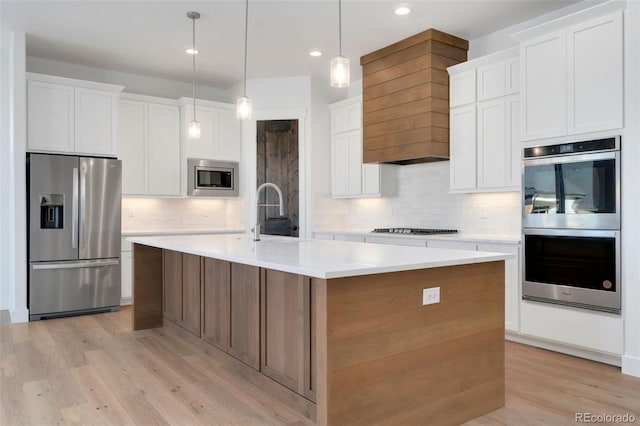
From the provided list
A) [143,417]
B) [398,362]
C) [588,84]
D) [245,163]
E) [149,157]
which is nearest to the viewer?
[398,362]

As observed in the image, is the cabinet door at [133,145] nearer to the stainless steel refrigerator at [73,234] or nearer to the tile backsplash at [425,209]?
the stainless steel refrigerator at [73,234]

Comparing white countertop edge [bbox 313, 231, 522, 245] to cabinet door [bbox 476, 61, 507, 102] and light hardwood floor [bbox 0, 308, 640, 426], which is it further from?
cabinet door [bbox 476, 61, 507, 102]

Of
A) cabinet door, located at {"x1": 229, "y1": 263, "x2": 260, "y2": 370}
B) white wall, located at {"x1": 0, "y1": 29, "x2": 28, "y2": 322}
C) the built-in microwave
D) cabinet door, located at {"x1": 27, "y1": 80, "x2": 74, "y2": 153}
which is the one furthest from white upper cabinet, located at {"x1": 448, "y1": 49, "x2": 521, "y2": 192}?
white wall, located at {"x1": 0, "y1": 29, "x2": 28, "y2": 322}

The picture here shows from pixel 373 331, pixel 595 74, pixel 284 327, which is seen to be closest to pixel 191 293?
pixel 284 327

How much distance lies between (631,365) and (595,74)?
2040 millimetres

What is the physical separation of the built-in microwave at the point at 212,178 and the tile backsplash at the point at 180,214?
32 centimetres

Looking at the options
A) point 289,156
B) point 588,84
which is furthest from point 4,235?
point 588,84

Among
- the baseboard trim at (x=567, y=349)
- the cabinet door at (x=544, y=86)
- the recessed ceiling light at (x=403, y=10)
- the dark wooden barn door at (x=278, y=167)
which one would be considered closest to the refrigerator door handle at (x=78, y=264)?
the dark wooden barn door at (x=278, y=167)

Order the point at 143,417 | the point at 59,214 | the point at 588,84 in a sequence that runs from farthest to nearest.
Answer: the point at 59,214 → the point at 588,84 → the point at 143,417

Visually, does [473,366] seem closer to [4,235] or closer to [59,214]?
[59,214]

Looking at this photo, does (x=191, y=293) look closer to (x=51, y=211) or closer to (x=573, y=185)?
(x=51, y=211)

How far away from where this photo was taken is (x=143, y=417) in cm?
253

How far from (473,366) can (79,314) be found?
→ 14.2 ft

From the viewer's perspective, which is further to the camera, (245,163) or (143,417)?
(245,163)
